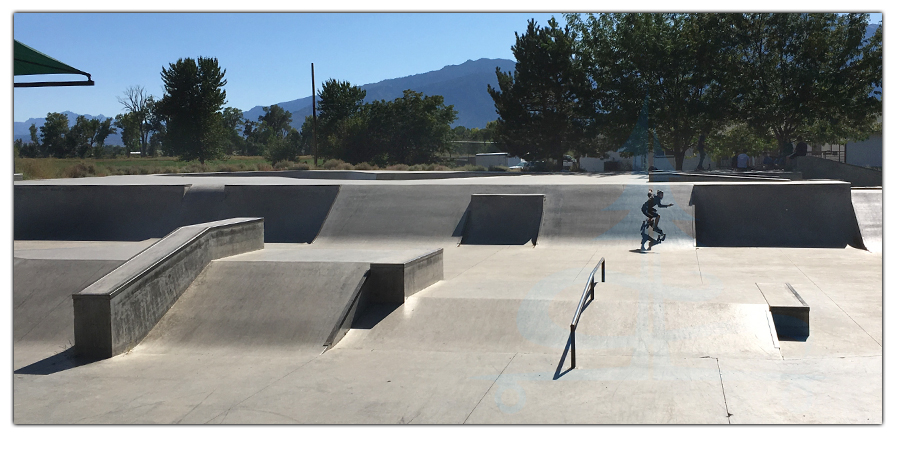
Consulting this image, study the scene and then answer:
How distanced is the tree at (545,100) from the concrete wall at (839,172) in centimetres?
1086

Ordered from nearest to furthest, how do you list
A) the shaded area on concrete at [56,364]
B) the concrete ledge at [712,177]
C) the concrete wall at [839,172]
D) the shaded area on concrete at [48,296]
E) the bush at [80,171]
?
the shaded area on concrete at [56,364] < the shaded area on concrete at [48,296] < the concrete ledge at [712,177] < the concrete wall at [839,172] < the bush at [80,171]

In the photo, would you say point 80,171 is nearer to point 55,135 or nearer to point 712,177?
point 55,135

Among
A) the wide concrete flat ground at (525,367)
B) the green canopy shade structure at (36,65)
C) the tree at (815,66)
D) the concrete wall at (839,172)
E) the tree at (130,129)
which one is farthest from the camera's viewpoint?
the tree at (130,129)

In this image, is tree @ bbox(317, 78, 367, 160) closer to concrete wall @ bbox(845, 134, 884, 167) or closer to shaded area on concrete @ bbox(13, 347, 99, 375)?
concrete wall @ bbox(845, 134, 884, 167)

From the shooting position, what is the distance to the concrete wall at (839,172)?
2284 centimetres

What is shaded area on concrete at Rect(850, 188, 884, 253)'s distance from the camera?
12.5 m

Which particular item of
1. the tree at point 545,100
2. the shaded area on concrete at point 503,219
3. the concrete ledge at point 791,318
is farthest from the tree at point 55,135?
the concrete ledge at point 791,318

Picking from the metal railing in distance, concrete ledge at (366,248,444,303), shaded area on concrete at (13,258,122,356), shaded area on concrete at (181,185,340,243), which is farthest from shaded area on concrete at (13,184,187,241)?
the metal railing in distance

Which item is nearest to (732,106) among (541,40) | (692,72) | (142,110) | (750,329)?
(692,72)

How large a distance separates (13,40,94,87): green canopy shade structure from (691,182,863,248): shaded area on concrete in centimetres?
1179

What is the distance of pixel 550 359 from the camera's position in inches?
260

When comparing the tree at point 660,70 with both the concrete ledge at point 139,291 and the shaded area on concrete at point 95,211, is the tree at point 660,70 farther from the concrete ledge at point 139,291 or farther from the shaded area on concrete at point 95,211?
the concrete ledge at point 139,291

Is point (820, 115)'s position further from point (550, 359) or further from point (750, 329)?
point (550, 359)

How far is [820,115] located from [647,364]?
22.3m
